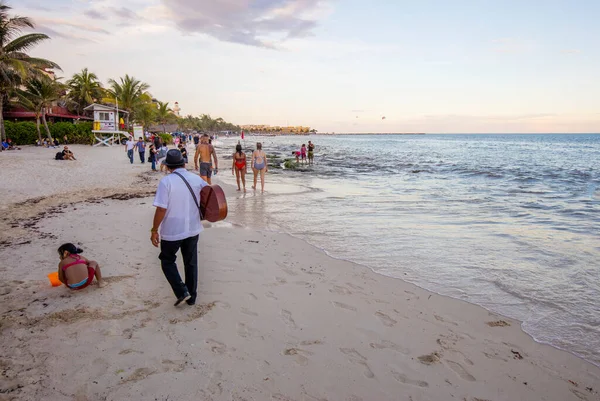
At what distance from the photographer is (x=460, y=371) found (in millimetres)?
3164

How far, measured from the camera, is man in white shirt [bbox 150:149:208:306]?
381 cm

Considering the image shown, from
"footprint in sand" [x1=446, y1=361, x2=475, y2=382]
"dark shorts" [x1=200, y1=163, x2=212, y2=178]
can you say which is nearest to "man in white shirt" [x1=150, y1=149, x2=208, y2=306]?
"footprint in sand" [x1=446, y1=361, x2=475, y2=382]

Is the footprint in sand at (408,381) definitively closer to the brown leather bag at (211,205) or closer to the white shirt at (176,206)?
the brown leather bag at (211,205)

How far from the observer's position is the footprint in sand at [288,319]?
378cm

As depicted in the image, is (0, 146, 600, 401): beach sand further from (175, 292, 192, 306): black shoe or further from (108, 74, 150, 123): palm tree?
(108, 74, 150, 123): palm tree

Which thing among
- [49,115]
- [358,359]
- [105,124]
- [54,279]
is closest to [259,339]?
[358,359]

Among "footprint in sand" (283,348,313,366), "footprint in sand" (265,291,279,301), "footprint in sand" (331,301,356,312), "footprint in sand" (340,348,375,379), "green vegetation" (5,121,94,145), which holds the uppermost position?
"green vegetation" (5,121,94,145)

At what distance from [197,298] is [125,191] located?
8.41 metres

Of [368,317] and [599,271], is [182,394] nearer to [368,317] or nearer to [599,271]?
[368,317]

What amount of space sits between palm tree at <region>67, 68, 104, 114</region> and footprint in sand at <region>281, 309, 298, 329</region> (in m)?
48.5

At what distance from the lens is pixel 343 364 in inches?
125

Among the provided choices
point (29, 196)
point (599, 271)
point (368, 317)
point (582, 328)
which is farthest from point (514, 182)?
point (29, 196)

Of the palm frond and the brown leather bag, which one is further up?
the palm frond

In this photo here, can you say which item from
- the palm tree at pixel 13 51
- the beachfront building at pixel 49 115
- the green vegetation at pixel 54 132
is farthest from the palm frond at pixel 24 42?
the beachfront building at pixel 49 115
